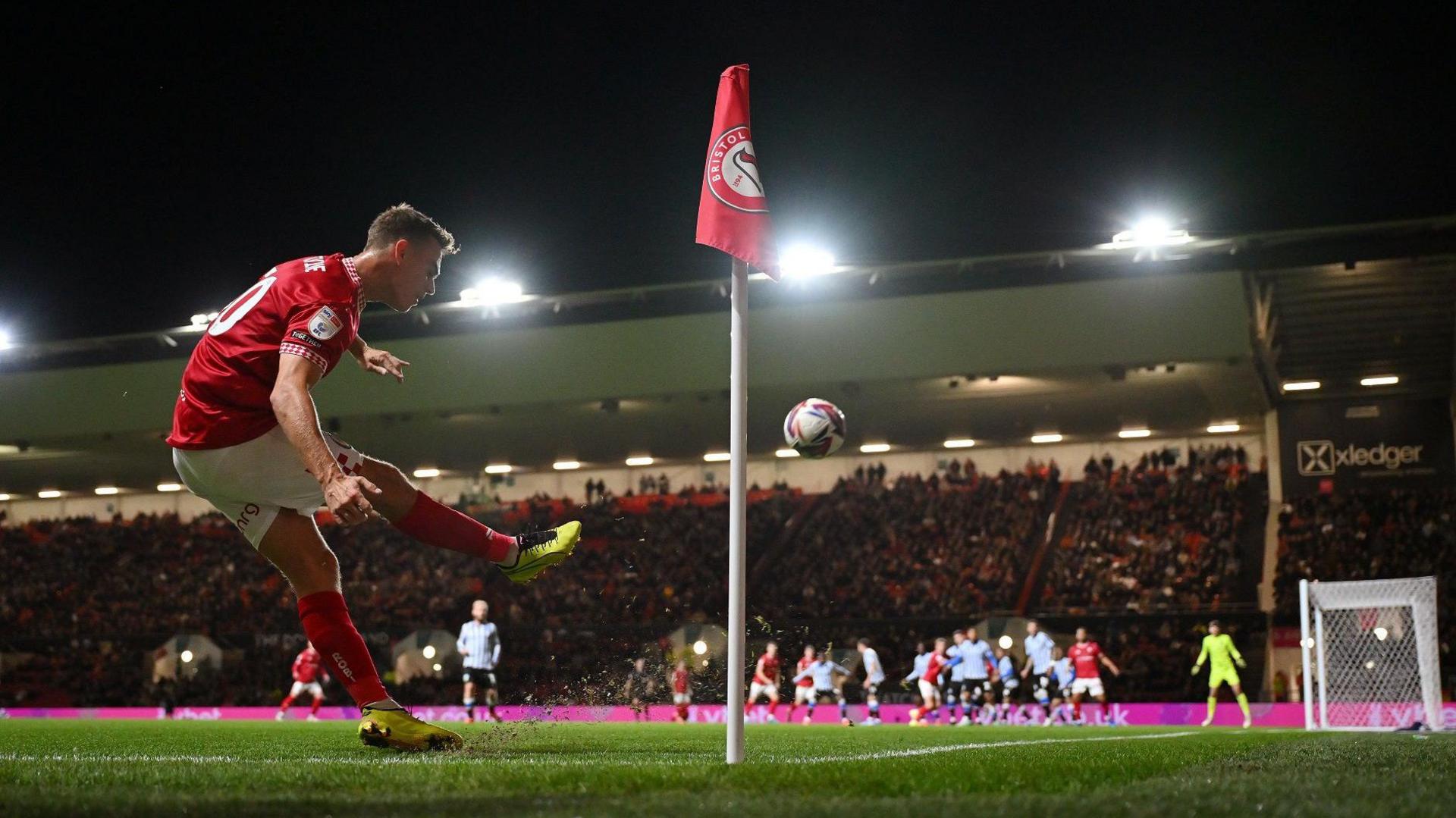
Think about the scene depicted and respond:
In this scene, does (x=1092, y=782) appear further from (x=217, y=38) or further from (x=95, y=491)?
(x=95, y=491)

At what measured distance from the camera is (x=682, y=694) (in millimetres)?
21406

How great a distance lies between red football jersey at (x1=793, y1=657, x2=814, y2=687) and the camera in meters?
21.7

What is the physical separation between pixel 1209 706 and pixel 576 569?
15846 millimetres

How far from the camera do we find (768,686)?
Result: 2261cm

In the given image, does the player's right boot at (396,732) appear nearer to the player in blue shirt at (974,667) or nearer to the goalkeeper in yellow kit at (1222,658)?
the goalkeeper in yellow kit at (1222,658)

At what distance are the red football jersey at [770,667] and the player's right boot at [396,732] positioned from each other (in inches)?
677

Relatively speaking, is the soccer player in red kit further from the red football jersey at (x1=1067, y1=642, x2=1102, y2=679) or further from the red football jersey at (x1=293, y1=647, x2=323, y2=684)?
the red football jersey at (x1=293, y1=647, x2=323, y2=684)

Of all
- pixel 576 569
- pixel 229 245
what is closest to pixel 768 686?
pixel 576 569

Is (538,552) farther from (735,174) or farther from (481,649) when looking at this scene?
(481,649)

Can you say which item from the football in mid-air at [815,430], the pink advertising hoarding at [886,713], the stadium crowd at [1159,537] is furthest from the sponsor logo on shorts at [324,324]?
the stadium crowd at [1159,537]

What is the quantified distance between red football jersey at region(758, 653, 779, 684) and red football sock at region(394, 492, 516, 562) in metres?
17.0

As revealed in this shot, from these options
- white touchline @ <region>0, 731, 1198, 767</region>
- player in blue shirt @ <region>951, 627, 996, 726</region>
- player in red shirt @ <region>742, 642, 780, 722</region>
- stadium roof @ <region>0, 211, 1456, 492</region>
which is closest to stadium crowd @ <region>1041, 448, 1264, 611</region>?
stadium roof @ <region>0, 211, 1456, 492</region>

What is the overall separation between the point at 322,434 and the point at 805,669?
60.4 feet

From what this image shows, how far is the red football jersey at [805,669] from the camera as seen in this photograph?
21734mm
